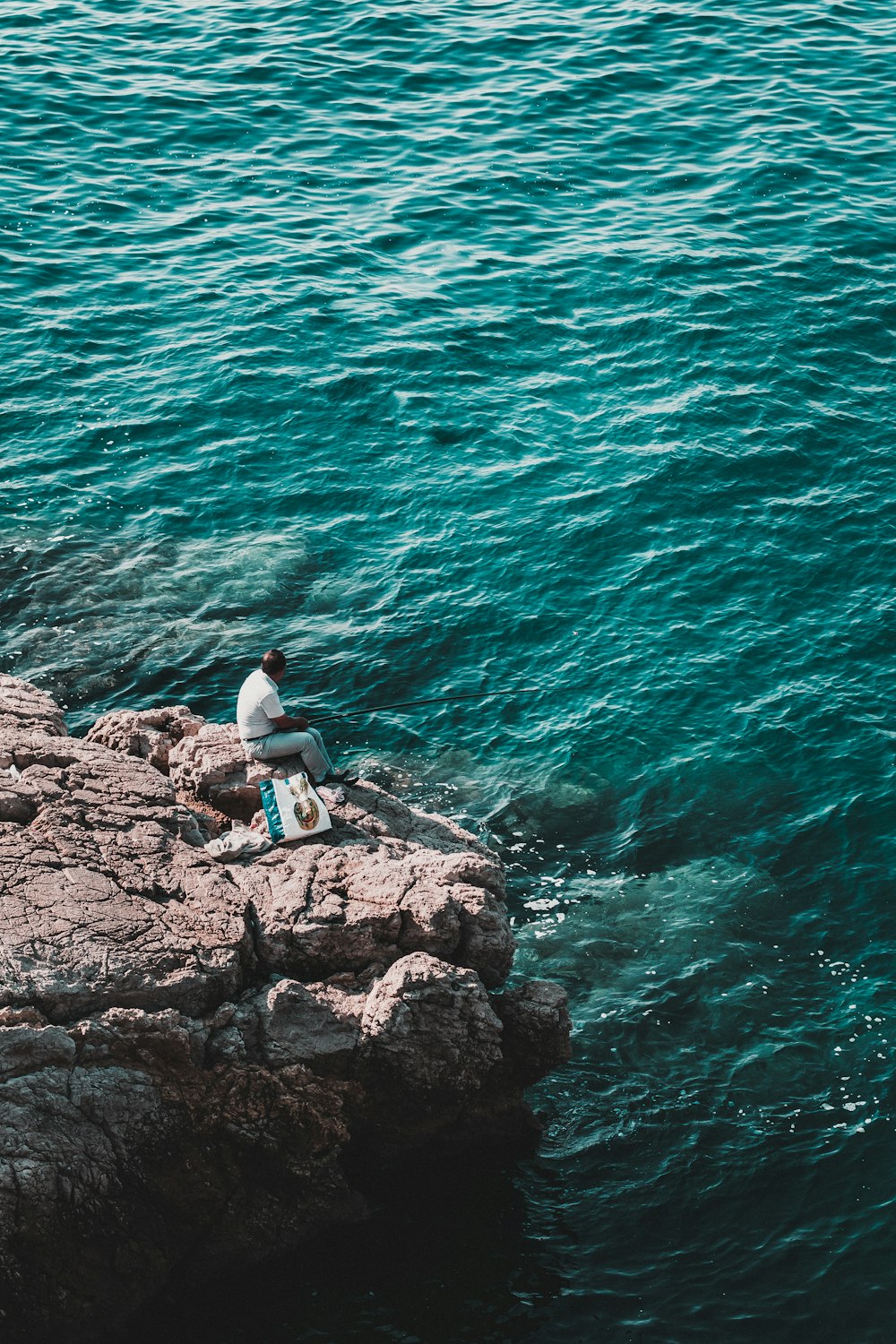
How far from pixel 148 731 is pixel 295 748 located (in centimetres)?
222

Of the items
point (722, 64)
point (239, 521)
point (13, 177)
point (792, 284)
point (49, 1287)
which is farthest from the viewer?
point (722, 64)

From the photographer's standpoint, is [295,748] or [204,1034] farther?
[295,748]

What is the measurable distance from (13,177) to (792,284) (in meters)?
20.9

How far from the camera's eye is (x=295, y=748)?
16.9m

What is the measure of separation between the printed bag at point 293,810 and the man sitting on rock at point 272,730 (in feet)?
2.73

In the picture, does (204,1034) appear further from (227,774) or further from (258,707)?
(258,707)

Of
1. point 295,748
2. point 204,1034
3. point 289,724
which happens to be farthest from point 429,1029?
point 289,724

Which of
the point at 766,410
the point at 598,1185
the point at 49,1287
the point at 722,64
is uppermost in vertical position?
the point at 722,64

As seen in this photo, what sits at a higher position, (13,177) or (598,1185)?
(13,177)

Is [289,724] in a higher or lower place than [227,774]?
higher

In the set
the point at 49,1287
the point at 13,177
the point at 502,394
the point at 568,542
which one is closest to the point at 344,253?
the point at 502,394

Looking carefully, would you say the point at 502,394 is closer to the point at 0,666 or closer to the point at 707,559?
the point at 707,559

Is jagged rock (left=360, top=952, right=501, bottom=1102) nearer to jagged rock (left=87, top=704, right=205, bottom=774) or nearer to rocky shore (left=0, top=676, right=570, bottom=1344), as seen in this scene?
rocky shore (left=0, top=676, right=570, bottom=1344)

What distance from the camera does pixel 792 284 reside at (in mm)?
30875
